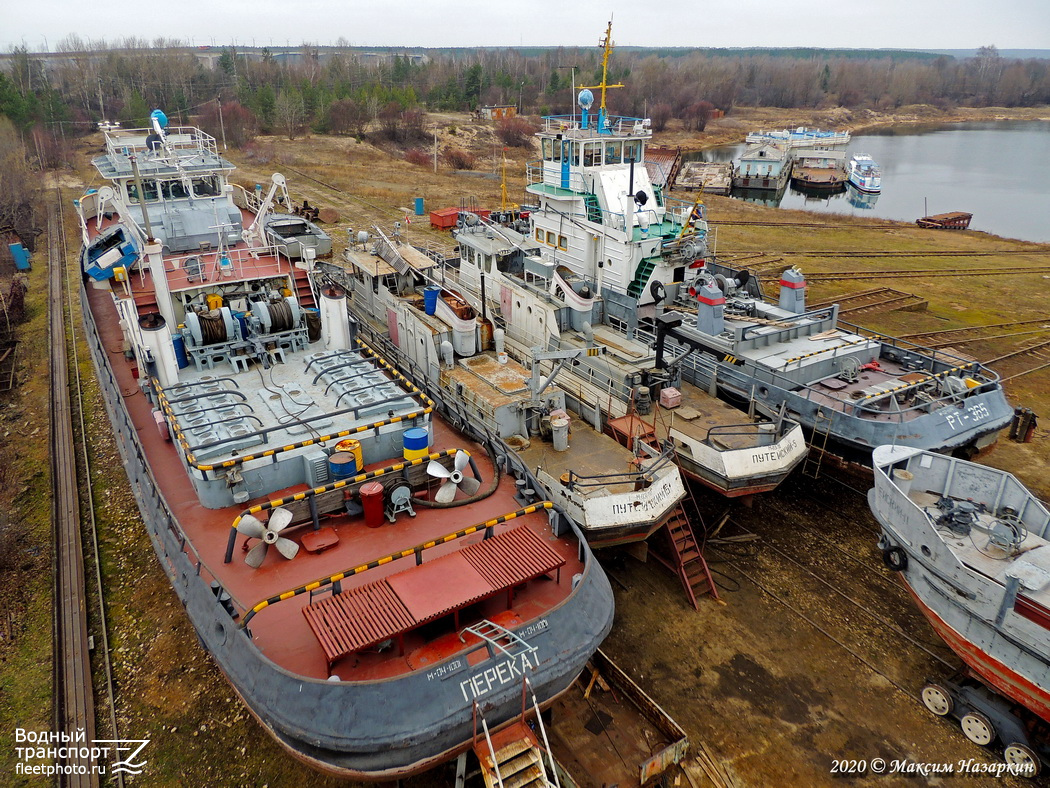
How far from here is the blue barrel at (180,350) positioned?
13.8 m

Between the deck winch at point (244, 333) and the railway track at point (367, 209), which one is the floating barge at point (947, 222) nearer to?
the railway track at point (367, 209)

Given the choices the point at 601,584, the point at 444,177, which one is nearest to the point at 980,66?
the point at 444,177

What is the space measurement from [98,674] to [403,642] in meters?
6.51

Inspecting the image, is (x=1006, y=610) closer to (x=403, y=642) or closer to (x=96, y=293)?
(x=403, y=642)

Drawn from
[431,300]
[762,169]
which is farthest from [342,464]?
[762,169]

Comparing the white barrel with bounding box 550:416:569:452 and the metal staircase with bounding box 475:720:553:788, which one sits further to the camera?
the white barrel with bounding box 550:416:569:452

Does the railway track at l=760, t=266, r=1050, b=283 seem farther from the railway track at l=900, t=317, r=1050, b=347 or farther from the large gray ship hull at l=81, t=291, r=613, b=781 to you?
the large gray ship hull at l=81, t=291, r=613, b=781

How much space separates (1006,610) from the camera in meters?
9.45

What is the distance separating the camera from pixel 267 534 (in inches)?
380

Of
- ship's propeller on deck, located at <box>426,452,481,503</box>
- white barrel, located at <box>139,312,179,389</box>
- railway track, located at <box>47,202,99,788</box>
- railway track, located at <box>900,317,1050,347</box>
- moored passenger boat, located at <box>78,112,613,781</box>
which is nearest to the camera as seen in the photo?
moored passenger boat, located at <box>78,112,613,781</box>

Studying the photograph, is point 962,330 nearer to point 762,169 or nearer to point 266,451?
point 266,451

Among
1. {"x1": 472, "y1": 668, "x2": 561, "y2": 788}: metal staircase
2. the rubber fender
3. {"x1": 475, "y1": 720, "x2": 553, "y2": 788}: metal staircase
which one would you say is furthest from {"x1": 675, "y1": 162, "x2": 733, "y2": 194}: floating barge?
{"x1": 475, "y1": 720, "x2": 553, "y2": 788}: metal staircase

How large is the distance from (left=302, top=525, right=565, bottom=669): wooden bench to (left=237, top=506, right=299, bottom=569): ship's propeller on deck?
5.44 feet

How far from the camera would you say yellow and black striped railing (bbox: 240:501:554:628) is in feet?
27.4
